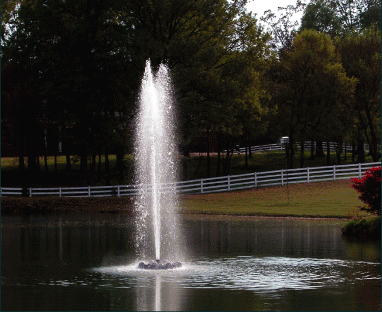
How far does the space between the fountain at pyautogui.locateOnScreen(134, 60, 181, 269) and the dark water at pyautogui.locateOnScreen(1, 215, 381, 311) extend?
2.52ft

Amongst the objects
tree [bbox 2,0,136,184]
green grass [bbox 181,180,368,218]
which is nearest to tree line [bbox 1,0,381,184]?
tree [bbox 2,0,136,184]

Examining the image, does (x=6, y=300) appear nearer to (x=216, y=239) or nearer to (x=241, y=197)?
(x=216, y=239)

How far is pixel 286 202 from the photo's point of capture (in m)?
40.3

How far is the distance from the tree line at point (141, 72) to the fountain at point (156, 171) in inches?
43.9

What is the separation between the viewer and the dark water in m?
13.3

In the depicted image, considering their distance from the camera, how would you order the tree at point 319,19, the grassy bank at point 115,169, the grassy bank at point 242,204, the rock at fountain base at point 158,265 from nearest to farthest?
the rock at fountain base at point 158,265
the grassy bank at point 242,204
the grassy bank at point 115,169
the tree at point 319,19

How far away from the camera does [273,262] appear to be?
18.6 metres

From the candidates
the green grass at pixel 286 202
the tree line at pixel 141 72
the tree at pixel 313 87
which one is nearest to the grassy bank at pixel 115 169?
the tree line at pixel 141 72

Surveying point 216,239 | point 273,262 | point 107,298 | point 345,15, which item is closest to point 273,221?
point 216,239

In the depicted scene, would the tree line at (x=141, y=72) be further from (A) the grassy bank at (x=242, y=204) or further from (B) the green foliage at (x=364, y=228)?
(B) the green foliage at (x=364, y=228)

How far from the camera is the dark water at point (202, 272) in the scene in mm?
13312

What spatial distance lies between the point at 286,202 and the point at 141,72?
13.5m

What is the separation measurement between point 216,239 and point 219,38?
2973 centimetres

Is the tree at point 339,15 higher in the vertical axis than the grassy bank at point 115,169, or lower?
higher
